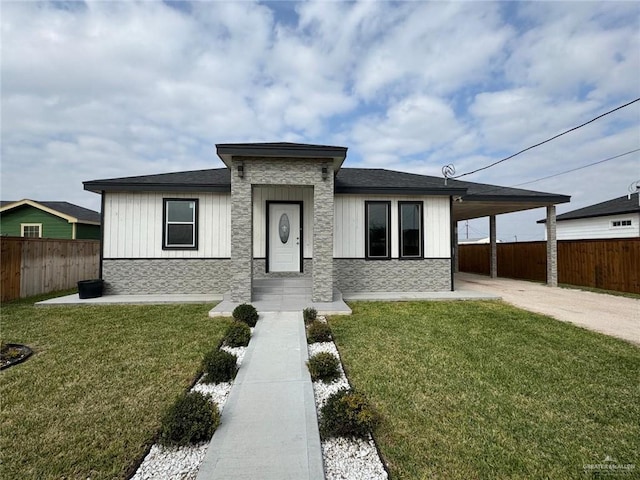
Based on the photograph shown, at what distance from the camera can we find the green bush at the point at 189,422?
2176 mm

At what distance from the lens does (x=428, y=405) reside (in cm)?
276

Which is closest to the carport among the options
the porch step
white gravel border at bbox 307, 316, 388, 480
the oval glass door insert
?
the oval glass door insert

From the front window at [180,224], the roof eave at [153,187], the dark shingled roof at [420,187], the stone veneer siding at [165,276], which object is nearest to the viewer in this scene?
the roof eave at [153,187]

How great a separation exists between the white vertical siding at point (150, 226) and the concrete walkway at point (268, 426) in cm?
496

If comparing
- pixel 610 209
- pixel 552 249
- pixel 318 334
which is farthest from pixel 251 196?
pixel 610 209

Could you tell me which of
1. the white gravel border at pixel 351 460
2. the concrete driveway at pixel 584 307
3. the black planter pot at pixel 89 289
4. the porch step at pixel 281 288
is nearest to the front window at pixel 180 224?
the black planter pot at pixel 89 289

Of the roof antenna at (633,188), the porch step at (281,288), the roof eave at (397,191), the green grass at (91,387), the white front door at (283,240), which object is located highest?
the roof antenna at (633,188)

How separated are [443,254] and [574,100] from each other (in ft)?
24.6

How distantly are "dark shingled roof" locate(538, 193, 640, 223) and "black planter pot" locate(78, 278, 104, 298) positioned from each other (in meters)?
21.5

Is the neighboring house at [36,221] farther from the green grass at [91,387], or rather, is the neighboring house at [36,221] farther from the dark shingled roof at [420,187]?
the dark shingled roof at [420,187]

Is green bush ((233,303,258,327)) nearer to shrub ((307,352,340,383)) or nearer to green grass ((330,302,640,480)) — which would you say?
green grass ((330,302,640,480))

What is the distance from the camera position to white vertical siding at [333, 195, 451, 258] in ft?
27.2

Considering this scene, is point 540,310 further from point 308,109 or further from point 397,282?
point 308,109

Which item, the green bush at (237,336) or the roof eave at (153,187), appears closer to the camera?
the green bush at (237,336)
